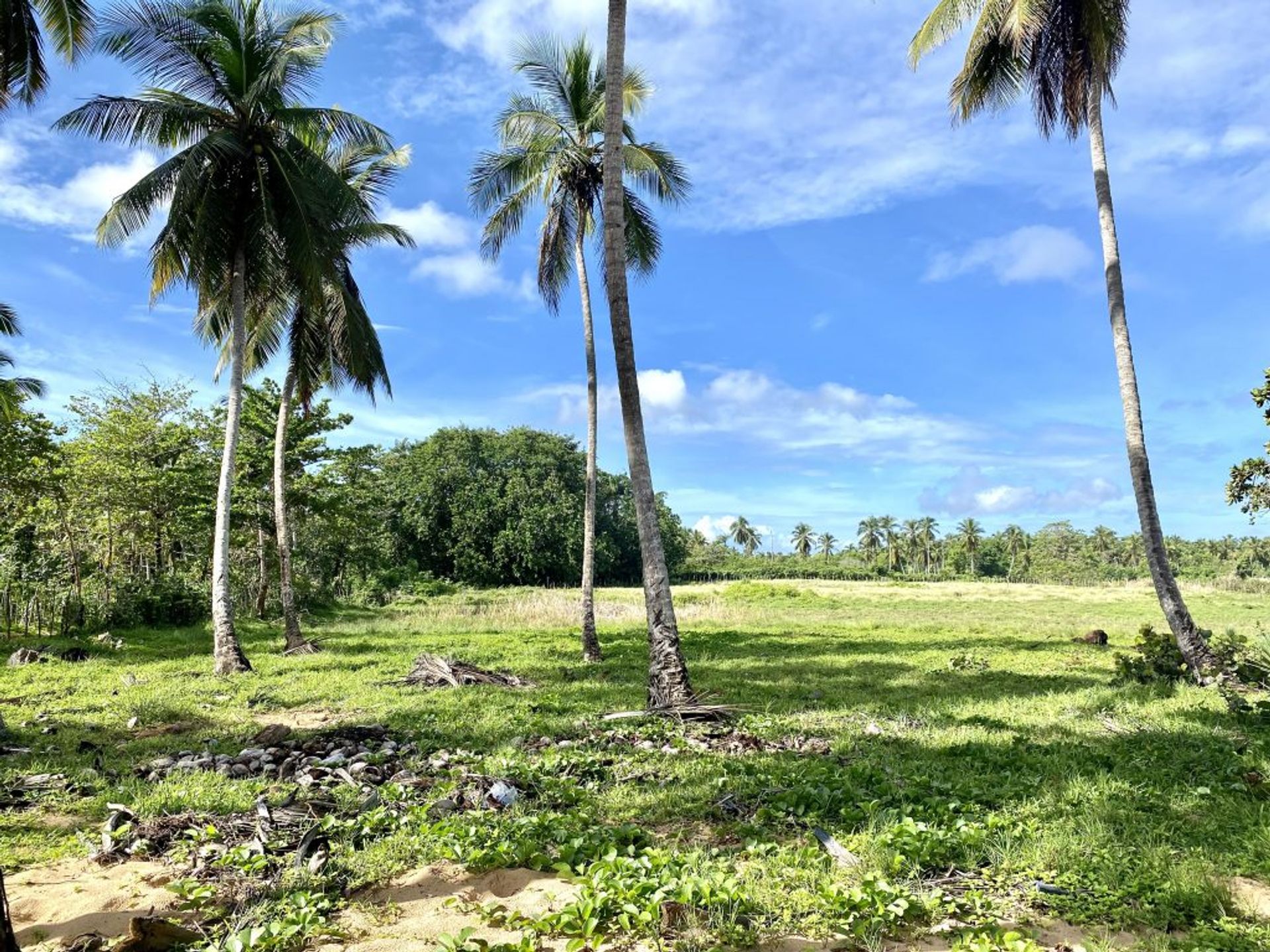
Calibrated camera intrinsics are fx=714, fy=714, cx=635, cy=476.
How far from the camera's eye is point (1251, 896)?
3.55 m

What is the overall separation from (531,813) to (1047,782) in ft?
12.5

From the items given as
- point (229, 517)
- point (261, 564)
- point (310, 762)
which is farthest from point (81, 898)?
point (261, 564)

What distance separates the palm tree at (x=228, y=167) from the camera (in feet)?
40.8

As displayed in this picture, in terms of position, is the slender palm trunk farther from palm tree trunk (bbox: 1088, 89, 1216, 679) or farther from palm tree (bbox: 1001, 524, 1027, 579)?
palm tree (bbox: 1001, 524, 1027, 579)

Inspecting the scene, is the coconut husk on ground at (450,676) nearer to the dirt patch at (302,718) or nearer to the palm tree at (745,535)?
the dirt patch at (302,718)

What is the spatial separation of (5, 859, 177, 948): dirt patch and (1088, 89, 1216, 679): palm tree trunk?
11.5 meters

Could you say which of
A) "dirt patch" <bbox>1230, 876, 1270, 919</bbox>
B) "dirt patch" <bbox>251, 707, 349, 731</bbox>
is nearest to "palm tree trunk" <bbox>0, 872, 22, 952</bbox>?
"dirt patch" <bbox>1230, 876, 1270, 919</bbox>

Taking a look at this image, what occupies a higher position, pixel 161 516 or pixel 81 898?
pixel 161 516

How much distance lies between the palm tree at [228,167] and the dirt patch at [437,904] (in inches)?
412

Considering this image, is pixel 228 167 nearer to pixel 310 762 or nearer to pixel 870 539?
pixel 310 762

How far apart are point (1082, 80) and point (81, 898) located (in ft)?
49.3

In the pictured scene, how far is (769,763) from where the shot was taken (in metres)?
6.12

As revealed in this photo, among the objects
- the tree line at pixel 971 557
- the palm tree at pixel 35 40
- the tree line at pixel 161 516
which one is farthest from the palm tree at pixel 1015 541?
the palm tree at pixel 35 40

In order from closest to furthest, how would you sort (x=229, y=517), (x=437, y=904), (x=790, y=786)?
(x=437, y=904) → (x=790, y=786) → (x=229, y=517)
